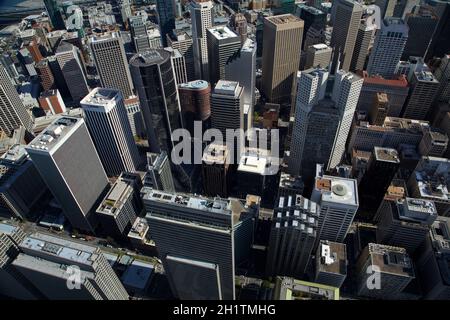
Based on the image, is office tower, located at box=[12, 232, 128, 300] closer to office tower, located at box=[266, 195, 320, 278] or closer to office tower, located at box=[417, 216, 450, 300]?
office tower, located at box=[266, 195, 320, 278]

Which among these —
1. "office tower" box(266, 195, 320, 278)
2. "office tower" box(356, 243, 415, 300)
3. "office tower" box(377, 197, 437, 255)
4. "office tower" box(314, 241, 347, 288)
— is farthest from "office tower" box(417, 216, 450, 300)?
"office tower" box(266, 195, 320, 278)

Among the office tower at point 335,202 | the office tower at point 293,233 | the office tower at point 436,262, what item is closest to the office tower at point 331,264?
the office tower at point 293,233

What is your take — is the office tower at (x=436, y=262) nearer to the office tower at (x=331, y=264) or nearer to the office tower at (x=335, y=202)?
the office tower at (x=335, y=202)

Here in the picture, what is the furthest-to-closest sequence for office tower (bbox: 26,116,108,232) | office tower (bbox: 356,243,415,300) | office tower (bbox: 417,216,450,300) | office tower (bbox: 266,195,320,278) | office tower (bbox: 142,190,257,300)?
office tower (bbox: 26,116,108,232) → office tower (bbox: 356,243,415,300) → office tower (bbox: 417,216,450,300) → office tower (bbox: 266,195,320,278) → office tower (bbox: 142,190,257,300)

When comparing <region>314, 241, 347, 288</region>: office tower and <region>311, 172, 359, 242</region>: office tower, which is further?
<region>311, 172, 359, 242</region>: office tower

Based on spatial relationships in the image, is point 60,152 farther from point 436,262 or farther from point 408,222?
point 436,262

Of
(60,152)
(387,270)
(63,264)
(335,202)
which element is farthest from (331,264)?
(60,152)
